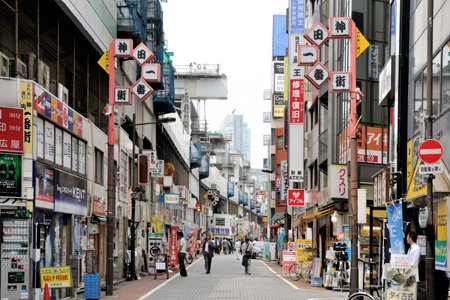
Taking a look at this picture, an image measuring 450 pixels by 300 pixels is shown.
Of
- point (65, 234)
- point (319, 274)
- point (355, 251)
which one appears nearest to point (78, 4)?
point (65, 234)

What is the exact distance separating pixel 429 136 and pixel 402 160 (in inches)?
356

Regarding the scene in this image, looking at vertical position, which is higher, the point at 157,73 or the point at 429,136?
the point at 157,73

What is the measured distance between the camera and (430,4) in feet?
59.3

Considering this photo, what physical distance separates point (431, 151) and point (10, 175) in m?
10.6

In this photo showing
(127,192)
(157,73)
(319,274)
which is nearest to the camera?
(157,73)

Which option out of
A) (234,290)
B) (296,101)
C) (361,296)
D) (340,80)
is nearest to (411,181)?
(340,80)

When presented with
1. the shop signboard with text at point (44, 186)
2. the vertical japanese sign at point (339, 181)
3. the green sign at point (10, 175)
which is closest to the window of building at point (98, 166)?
the shop signboard with text at point (44, 186)

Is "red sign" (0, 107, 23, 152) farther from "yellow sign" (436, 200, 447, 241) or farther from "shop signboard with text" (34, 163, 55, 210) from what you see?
"yellow sign" (436, 200, 447, 241)

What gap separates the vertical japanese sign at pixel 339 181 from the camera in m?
33.9

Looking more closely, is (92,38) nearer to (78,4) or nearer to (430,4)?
(78,4)

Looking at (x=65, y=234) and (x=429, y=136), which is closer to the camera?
(x=429, y=136)

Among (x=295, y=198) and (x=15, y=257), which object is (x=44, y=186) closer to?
(x=15, y=257)

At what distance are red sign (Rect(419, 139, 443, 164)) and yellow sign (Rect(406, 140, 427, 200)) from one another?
3.62 meters

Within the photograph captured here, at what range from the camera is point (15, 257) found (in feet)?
68.3
